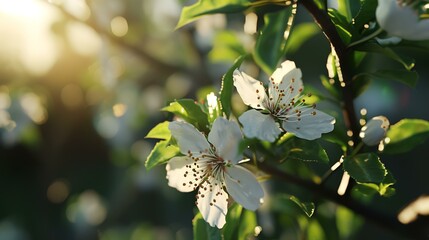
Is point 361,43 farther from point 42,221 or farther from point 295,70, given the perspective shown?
point 42,221

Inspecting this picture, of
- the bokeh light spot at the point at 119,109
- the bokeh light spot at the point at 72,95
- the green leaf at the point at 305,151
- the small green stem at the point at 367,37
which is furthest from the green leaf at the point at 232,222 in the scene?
the bokeh light spot at the point at 72,95

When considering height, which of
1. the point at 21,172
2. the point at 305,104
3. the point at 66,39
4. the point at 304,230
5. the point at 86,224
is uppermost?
the point at 305,104

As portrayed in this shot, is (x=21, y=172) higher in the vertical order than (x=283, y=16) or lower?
lower

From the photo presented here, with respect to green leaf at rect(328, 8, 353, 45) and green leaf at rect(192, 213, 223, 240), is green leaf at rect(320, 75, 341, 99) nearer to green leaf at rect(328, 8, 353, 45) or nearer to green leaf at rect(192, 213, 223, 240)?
green leaf at rect(328, 8, 353, 45)

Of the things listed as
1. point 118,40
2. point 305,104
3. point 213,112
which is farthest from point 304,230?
point 118,40

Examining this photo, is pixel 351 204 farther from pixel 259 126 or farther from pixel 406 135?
pixel 259 126

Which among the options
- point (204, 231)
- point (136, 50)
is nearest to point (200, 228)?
point (204, 231)
